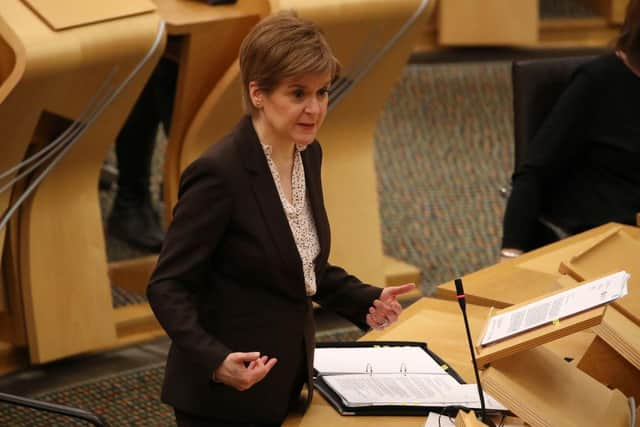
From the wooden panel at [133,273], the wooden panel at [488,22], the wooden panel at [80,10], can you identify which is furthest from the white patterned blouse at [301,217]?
the wooden panel at [488,22]

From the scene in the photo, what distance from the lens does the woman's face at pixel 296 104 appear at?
5.76ft

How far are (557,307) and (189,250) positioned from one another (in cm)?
56

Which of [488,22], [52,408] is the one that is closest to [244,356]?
[52,408]

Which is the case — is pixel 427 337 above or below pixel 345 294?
below

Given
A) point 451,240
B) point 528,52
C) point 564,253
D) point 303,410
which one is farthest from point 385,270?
point 528,52

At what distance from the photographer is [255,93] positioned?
1.79 metres

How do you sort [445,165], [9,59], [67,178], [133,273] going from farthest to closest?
[445,165] < [133,273] < [67,178] < [9,59]

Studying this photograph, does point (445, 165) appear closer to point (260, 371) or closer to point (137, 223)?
point (137, 223)

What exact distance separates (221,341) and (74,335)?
1704 mm

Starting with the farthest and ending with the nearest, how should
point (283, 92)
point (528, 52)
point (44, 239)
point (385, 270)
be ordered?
point (528, 52) → point (385, 270) → point (44, 239) → point (283, 92)

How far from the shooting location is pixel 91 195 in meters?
3.43

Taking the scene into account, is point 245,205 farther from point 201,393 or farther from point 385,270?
point 385,270

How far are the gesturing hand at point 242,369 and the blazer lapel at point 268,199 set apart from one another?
7.3 inches

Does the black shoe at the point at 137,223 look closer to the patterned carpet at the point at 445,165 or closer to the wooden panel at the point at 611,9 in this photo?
the patterned carpet at the point at 445,165
